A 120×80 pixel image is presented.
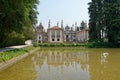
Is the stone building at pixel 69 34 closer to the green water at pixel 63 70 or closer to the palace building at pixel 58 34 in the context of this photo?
the palace building at pixel 58 34


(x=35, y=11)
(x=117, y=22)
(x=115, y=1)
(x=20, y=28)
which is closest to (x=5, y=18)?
(x=20, y=28)

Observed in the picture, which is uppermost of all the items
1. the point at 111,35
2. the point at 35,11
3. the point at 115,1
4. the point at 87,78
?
the point at 115,1

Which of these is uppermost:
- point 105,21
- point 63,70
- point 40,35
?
point 105,21

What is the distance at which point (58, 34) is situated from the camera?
281 feet

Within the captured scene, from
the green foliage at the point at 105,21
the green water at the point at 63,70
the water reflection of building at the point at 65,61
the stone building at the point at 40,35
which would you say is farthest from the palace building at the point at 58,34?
the green water at the point at 63,70

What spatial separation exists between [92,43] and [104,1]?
956cm

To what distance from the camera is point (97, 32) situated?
5053cm

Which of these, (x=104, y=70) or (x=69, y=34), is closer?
(x=104, y=70)

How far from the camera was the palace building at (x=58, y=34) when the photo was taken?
281 ft

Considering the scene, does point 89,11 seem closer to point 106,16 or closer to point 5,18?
point 106,16

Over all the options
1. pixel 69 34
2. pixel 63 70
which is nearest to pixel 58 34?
pixel 69 34

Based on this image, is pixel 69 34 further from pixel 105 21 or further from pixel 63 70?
pixel 63 70

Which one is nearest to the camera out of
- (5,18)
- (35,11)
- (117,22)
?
(5,18)

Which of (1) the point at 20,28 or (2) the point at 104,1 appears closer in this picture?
(1) the point at 20,28
